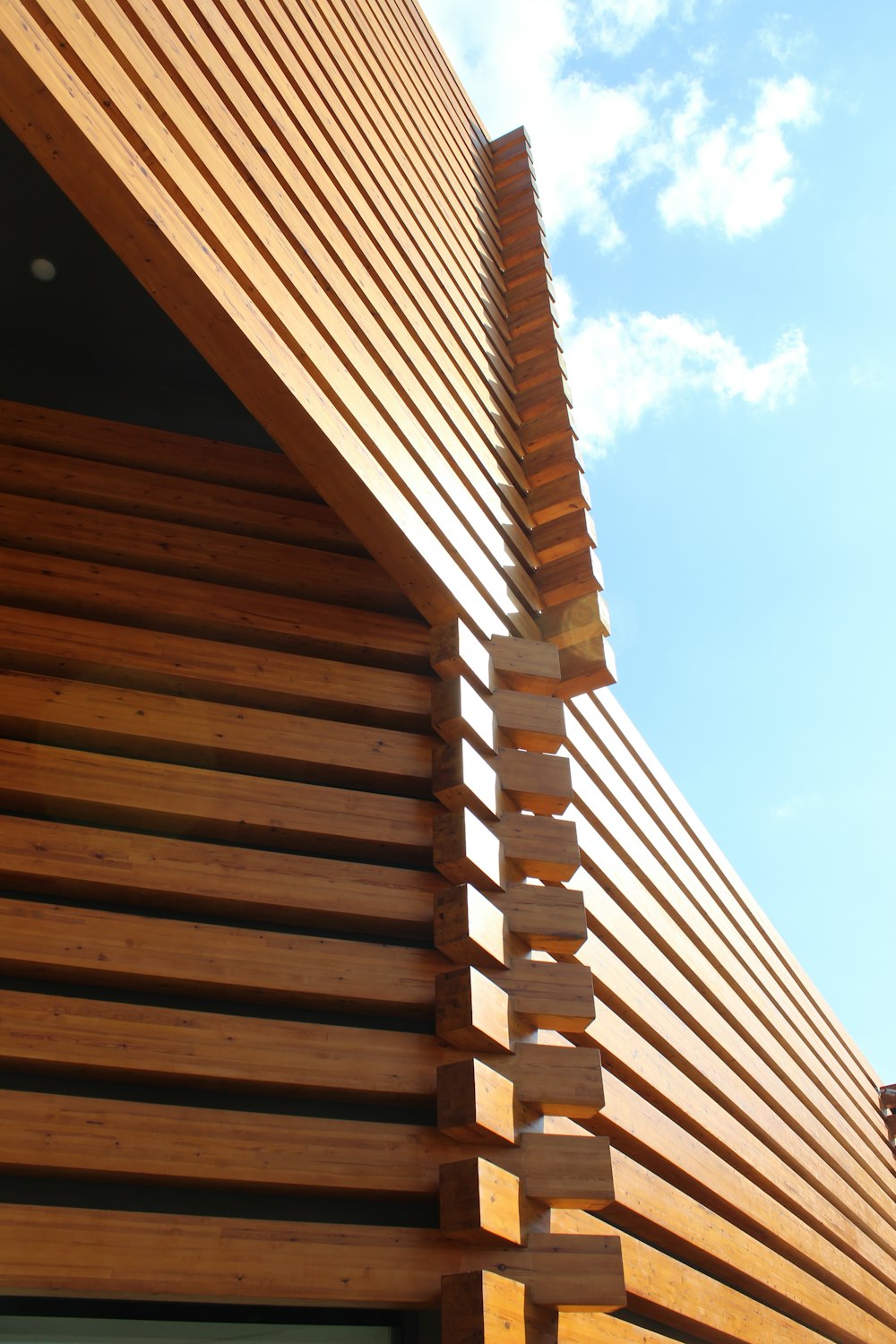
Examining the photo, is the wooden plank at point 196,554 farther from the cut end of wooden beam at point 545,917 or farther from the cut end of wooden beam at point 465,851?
the cut end of wooden beam at point 545,917

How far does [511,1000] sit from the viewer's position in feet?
8.90

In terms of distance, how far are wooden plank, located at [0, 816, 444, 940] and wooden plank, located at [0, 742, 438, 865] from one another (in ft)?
0.21

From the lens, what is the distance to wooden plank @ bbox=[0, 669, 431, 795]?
2.75 metres

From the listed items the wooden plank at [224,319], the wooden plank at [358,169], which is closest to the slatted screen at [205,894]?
the wooden plank at [224,319]

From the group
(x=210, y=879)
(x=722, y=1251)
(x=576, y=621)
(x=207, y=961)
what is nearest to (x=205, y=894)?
(x=210, y=879)

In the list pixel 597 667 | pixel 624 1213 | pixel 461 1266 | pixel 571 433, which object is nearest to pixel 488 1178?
pixel 461 1266

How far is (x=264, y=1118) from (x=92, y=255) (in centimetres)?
311

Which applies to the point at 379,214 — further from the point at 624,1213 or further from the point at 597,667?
the point at 624,1213

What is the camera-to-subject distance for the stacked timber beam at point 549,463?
3.63m

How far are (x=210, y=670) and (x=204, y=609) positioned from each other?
245 mm

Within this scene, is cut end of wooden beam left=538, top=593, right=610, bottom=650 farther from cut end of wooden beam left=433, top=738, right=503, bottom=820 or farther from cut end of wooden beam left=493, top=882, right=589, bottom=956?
cut end of wooden beam left=493, top=882, right=589, bottom=956

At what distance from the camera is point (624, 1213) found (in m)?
2.96

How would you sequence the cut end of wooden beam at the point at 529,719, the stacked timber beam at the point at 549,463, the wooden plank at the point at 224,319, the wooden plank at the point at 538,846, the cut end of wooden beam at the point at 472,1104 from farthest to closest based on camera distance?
the stacked timber beam at the point at 549,463
the cut end of wooden beam at the point at 529,719
the wooden plank at the point at 538,846
the cut end of wooden beam at the point at 472,1104
the wooden plank at the point at 224,319

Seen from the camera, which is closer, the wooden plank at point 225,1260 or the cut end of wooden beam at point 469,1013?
the wooden plank at point 225,1260
